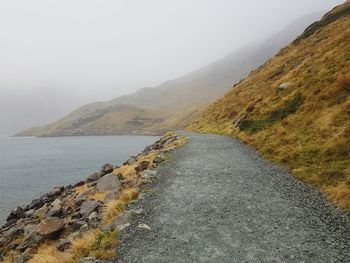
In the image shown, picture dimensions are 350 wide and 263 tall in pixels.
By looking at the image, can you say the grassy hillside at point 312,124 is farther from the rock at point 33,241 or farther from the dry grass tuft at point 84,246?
the rock at point 33,241

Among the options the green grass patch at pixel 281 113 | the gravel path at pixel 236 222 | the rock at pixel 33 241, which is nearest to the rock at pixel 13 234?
the rock at pixel 33 241

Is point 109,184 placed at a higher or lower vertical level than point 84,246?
lower

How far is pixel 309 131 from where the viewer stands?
26.1 metres

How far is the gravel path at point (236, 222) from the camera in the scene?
10.9 meters

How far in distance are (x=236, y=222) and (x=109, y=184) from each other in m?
13.3

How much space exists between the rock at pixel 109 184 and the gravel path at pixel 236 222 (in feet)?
14.5

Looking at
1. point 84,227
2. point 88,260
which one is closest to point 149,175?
point 84,227

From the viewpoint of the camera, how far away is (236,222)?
44.2ft

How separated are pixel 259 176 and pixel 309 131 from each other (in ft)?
26.8

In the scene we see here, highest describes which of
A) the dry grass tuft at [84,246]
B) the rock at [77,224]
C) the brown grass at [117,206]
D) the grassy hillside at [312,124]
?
the dry grass tuft at [84,246]

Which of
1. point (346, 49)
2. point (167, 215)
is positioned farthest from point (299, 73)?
point (167, 215)

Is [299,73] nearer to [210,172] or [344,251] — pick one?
[210,172]

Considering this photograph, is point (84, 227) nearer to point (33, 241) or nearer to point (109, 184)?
point (33, 241)

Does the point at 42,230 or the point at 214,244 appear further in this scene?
the point at 42,230
